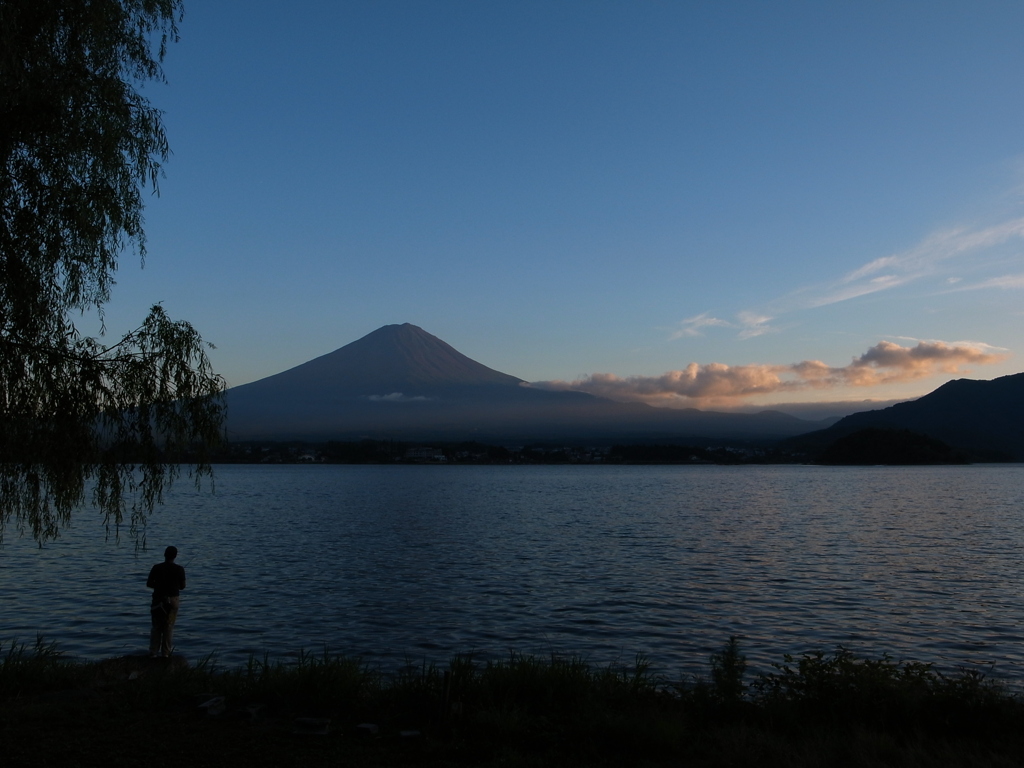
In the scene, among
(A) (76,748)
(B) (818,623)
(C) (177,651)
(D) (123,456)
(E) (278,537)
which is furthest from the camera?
(E) (278,537)

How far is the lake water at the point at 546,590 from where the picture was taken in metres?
17.3

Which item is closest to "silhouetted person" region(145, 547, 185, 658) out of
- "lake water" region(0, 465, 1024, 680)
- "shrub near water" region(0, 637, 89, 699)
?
"lake water" region(0, 465, 1024, 680)

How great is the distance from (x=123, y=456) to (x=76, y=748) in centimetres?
400

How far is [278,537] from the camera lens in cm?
4128


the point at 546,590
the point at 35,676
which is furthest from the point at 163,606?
the point at 546,590

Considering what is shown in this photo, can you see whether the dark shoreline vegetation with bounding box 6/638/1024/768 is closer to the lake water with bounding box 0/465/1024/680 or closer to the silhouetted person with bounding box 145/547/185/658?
the silhouetted person with bounding box 145/547/185/658

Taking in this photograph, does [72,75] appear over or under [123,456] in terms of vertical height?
over

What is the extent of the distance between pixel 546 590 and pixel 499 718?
48.8 feet

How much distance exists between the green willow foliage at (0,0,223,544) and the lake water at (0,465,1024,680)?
6.01 metres

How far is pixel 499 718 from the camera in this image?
373 inches

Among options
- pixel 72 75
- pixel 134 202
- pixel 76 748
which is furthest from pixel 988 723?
pixel 72 75

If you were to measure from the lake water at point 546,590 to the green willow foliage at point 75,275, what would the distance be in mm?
6006

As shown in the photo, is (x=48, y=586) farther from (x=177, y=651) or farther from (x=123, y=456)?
(x=123, y=456)

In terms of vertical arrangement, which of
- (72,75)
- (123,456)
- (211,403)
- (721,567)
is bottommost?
(721,567)
